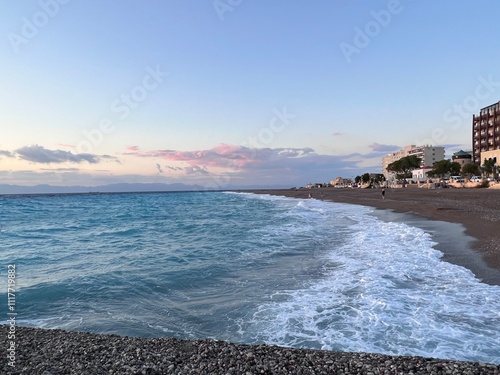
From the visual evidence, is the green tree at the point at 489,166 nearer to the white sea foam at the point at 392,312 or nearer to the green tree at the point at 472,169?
the green tree at the point at 472,169

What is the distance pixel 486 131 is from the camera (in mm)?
116875

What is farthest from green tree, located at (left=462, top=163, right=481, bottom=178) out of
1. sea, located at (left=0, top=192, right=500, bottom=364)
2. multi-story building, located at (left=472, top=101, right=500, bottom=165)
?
sea, located at (left=0, top=192, right=500, bottom=364)

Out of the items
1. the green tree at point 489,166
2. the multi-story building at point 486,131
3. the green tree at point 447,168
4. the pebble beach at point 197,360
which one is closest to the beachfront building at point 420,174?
the multi-story building at point 486,131

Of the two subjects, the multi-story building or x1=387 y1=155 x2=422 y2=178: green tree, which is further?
x1=387 y1=155 x2=422 y2=178: green tree

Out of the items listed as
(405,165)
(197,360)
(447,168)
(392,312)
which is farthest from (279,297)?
(405,165)

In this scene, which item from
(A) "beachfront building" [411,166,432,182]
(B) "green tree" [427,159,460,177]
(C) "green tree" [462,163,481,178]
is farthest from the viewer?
(A) "beachfront building" [411,166,432,182]

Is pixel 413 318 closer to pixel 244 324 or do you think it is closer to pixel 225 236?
pixel 244 324

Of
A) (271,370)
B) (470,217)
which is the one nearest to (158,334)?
(271,370)

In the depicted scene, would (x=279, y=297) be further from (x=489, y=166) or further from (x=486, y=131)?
(x=486, y=131)

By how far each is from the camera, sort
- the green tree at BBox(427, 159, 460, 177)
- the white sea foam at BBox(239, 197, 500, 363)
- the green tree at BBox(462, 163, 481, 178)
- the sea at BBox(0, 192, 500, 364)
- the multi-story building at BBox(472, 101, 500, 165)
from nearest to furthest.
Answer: the white sea foam at BBox(239, 197, 500, 363)
the sea at BBox(0, 192, 500, 364)
the green tree at BBox(462, 163, 481, 178)
the green tree at BBox(427, 159, 460, 177)
the multi-story building at BBox(472, 101, 500, 165)

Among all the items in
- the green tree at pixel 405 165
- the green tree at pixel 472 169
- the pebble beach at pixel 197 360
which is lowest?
the pebble beach at pixel 197 360

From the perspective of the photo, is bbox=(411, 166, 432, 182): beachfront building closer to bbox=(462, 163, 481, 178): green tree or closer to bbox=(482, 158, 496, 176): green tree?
bbox=(462, 163, 481, 178): green tree

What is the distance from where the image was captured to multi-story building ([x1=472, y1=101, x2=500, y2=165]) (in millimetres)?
112562

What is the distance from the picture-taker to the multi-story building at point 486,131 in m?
113
